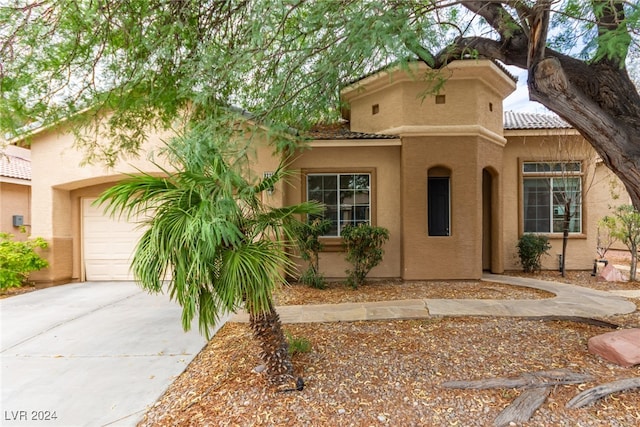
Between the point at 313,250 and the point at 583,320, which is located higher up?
the point at 313,250

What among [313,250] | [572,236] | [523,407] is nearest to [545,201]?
[572,236]

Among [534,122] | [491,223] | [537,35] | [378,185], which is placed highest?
[534,122]

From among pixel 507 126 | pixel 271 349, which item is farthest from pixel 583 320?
pixel 507 126

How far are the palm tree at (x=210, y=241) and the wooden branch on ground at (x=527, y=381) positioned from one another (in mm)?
1935

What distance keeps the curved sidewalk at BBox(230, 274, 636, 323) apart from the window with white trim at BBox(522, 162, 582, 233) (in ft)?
12.6

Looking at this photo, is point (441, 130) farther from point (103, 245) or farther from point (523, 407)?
point (103, 245)

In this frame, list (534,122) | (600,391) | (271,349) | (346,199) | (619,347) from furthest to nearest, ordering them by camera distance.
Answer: (534,122) → (346,199) → (619,347) → (271,349) → (600,391)

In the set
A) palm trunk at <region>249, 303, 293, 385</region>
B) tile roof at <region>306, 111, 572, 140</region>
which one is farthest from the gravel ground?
tile roof at <region>306, 111, 572, 140</region>

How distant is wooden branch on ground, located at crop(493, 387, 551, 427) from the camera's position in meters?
2.97

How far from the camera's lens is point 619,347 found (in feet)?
13.0

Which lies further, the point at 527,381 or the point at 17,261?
the point at 17,261

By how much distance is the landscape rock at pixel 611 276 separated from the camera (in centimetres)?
920

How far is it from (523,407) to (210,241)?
3379 millimetres

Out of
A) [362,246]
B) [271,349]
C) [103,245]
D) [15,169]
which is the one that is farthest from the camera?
[15,169]
